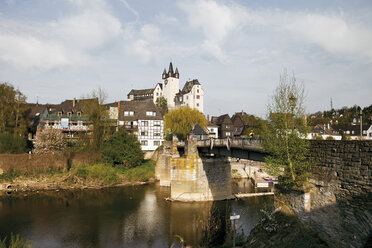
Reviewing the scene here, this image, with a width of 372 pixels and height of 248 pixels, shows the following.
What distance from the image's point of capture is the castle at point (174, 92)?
9194 centimetres

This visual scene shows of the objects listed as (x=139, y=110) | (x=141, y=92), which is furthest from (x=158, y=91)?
(x=139, y=110)

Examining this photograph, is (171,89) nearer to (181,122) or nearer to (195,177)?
(181,122)

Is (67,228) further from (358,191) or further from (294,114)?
(358,191)

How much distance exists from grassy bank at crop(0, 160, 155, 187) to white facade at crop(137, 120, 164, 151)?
10.9 m

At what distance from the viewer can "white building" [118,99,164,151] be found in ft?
188

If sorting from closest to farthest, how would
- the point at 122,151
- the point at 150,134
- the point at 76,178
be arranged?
the point at 76,178
the point at 122,151
the point at 150,134

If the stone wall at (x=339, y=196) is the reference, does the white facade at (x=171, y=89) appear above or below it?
above

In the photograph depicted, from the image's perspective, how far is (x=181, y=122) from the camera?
187 ft

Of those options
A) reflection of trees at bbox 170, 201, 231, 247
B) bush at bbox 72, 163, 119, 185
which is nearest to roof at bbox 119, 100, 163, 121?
bush at bbox 72, 163, 119, 185

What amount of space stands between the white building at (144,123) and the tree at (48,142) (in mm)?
12490

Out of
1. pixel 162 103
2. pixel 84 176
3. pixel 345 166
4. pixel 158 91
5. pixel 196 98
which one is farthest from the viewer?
pixel 158 91

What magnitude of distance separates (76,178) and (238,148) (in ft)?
88.2

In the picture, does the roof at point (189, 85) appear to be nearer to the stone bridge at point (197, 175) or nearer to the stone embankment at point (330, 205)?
the stone bridge at point (197, 175)

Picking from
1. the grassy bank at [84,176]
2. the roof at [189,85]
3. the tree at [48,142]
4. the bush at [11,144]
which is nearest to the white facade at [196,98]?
the roof at [189,85]
